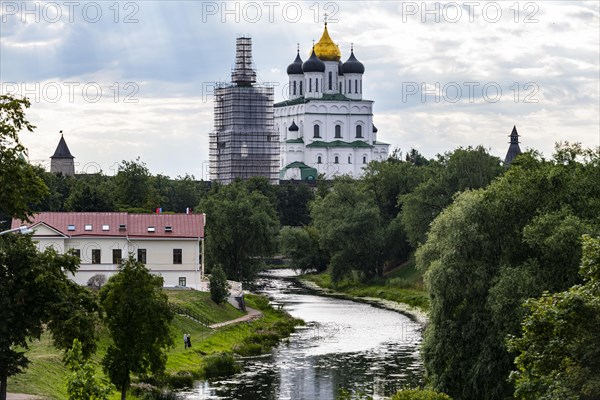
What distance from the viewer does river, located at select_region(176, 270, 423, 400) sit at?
43812 millimetres

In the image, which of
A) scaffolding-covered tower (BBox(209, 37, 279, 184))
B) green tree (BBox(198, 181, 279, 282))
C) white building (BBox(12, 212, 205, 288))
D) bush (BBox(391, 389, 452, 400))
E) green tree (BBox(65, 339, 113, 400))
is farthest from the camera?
scaffolding-covered tower (BBox(209, 37, 279, 184))

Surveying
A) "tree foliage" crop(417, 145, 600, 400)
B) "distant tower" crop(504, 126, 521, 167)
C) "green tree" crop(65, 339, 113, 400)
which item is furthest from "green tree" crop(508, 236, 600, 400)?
"distant tower" crop(504, 126, 521, 167)

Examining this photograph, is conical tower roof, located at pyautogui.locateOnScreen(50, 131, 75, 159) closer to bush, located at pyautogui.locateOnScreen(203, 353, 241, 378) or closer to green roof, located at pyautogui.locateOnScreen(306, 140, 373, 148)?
green roof, located at pyautogui.locateOnScreen(306, 140, 373, 148)

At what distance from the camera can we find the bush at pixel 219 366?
1852 inches

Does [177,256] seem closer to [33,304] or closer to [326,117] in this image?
[33,304]

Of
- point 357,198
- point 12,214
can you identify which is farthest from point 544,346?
point 357,198

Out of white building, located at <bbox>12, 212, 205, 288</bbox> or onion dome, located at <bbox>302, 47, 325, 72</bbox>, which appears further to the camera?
onion dome, located at <bbox>302, 47, 325, 72</bbox>

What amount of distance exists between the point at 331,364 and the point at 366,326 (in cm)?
1468

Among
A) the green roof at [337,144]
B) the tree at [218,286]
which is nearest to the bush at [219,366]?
the tree at [218,286]

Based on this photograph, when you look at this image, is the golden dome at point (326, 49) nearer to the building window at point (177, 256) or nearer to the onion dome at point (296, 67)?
the onion dome at point (296, 67)

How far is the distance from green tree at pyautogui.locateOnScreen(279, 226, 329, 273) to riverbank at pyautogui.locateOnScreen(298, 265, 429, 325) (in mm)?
5567

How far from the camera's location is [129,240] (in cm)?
6347

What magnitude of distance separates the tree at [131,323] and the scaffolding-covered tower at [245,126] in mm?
115046

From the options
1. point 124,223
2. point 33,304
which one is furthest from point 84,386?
point 124,223
